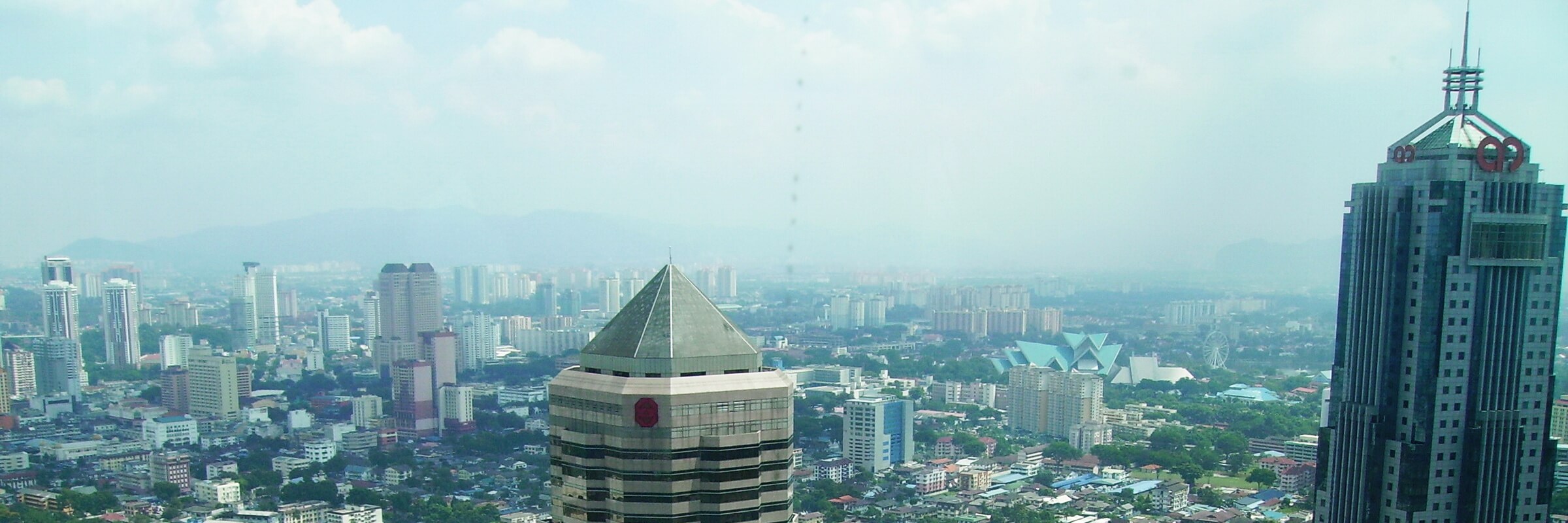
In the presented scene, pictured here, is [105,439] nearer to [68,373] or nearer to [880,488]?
[68,373]

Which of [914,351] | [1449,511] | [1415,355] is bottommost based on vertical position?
[914,351]

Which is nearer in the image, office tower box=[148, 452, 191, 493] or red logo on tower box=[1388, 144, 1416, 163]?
red logo on tower box=[1388, 144, 1416, 163]

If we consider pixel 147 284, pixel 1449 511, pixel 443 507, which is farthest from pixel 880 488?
pixel 147 284

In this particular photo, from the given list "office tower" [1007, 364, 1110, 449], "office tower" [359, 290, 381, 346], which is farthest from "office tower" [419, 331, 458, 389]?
"office tower" [1007, 364, 1110, 449]

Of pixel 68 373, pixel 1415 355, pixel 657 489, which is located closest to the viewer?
pixel 657 489

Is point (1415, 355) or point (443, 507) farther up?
point (1415, 355)

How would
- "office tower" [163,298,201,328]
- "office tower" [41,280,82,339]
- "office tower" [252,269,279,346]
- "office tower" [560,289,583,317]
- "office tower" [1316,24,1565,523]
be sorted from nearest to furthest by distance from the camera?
"office tower" [1316,24,1565,523]
"office tower" [41,280,82,339]
"office tower" [163,298,201,328]
"office tower" [252,269,279,346]
"office tower" [560,289,583,317]

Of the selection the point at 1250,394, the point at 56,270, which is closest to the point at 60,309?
the point at 56,270

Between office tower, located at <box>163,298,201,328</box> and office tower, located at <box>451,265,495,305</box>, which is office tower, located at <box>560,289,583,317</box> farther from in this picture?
office tower, located at <box>163,298,201,328</box>
